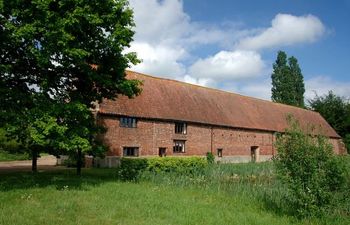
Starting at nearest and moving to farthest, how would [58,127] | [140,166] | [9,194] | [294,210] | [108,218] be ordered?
[108,218] < [294,210] < [9,194] < [58,127] < [140,166]

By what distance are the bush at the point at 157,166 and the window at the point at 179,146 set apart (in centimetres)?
1046

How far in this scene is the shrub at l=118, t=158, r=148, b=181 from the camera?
73.0ft

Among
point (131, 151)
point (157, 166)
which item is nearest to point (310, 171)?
point (157, 166)

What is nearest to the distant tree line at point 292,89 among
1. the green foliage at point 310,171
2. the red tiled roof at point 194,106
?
the red tiled roof at point 194,106

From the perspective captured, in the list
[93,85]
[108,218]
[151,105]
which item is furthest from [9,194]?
[151,105]

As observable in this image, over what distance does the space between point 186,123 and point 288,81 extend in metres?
40.3

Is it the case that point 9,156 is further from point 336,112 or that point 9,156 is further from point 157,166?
point 336,112

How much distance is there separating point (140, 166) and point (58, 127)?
27.3 ft

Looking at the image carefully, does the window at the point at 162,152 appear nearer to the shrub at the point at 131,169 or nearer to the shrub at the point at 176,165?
the shrub at the point at 176,165

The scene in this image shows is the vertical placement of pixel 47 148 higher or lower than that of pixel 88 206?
higher

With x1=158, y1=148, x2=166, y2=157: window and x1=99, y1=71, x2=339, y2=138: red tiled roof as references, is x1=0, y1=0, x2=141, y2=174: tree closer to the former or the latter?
x1=99, y1=71, x2=339, y2=138: red tiled roof

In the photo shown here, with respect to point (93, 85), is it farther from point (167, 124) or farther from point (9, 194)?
point (167, 124)

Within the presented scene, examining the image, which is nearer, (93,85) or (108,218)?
(108,218)

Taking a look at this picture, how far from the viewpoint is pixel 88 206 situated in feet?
43.5
